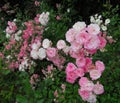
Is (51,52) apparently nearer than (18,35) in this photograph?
Yes

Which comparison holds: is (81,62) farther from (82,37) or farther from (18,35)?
(18,35)

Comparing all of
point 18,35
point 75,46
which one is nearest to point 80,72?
point 75,46

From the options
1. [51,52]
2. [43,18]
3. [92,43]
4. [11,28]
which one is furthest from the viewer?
[11,28]

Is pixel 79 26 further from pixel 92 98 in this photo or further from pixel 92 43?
pixel 92 98

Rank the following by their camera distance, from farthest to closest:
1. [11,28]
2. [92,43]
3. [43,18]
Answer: [11,28] < [43,18] < [92,43]

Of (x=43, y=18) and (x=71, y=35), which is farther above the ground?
(x=43, y=18)

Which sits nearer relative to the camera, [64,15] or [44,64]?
[44,64]

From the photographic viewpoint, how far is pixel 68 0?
18.3 ft

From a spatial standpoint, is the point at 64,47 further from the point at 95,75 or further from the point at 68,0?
the point at 68,0

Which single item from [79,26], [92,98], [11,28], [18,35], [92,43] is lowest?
[92,98]

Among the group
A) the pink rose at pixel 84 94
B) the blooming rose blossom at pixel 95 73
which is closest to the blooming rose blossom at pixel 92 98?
the pink rose at pixel 84 94

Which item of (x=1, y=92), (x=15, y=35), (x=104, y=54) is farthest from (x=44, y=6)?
(x=1, y=92)

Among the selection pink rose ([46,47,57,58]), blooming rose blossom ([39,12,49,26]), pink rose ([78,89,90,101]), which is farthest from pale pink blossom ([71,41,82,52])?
blooming rose blossom ([39,12,49,26])

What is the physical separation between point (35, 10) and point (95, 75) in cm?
368
